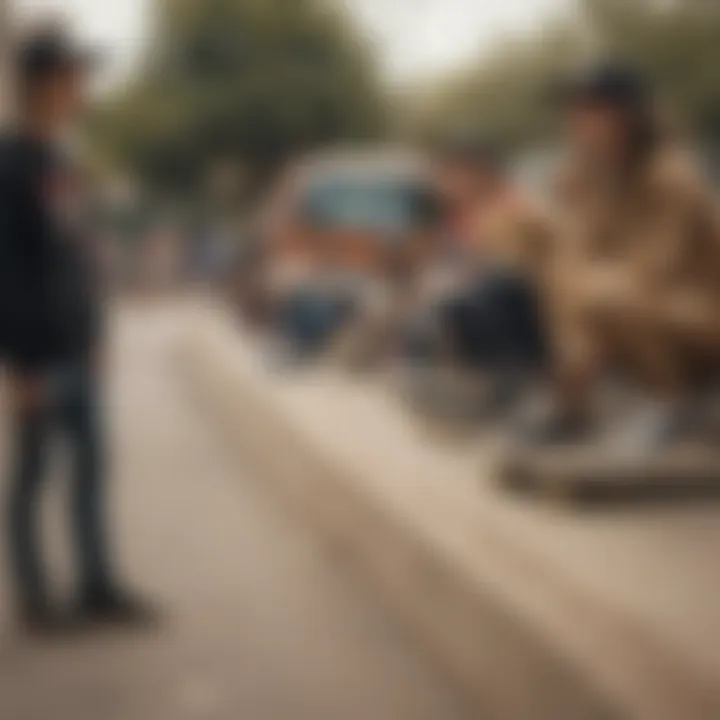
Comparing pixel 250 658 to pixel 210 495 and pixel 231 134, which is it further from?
pixel 231 134

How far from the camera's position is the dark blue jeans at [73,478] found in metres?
1.18

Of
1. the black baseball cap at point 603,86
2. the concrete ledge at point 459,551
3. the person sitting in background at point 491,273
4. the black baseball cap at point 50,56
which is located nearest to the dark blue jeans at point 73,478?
the concrete ledge at point 459,551

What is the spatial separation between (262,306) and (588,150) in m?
0.30

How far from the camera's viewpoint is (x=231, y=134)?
1230 millimetres

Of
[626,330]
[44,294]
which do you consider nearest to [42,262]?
[44,294]

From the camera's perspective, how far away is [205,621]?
1234mm

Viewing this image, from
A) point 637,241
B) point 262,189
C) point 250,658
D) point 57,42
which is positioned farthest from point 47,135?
point 637,241

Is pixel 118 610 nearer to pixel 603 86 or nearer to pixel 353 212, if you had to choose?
pixel 353 212

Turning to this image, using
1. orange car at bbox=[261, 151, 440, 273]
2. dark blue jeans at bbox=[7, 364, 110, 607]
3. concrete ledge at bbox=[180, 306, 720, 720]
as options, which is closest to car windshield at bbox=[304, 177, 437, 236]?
orange car at bbox=[261, 151, 440, 273]

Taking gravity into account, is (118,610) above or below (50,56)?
below

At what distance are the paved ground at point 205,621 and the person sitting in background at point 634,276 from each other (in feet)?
0.97

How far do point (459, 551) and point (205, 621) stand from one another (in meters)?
0.26

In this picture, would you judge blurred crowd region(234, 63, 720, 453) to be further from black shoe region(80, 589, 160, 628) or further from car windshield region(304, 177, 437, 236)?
black shoe region(80, 589, 160, 628)

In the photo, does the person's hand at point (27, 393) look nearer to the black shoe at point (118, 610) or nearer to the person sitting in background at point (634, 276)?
the black shoe at point (118, 610)
